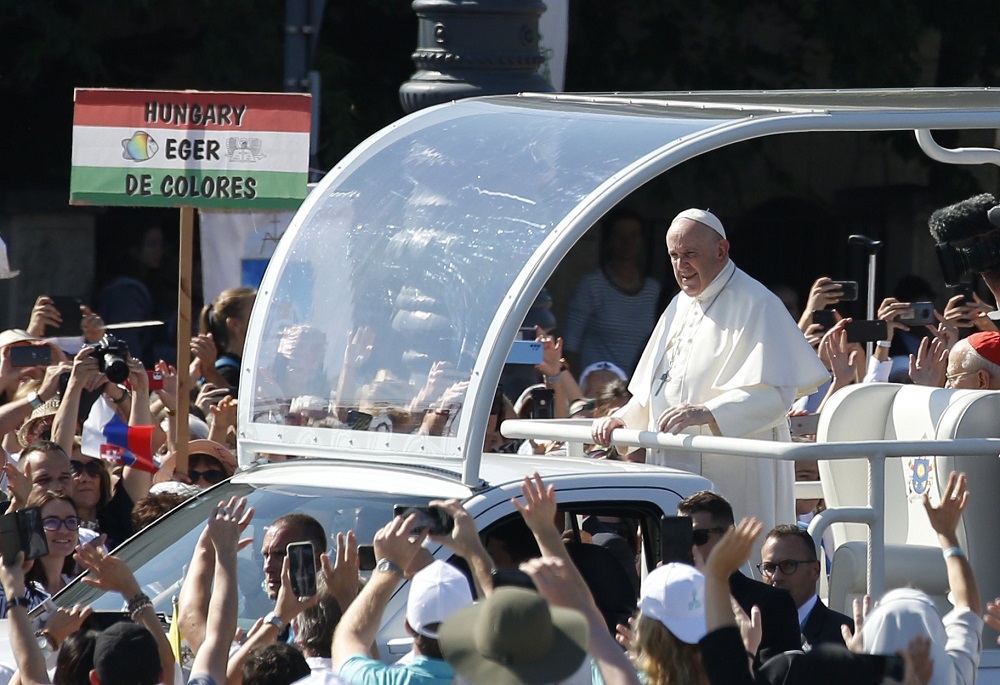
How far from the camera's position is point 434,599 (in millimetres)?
4672

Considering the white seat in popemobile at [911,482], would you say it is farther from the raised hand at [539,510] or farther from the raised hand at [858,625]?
the raised hand at [539,510]

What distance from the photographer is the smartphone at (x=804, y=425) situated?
7945 mm

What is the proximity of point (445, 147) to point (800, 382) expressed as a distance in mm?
1460

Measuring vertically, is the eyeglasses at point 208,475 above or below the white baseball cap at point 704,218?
below

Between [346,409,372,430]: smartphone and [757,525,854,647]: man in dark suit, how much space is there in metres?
1.37

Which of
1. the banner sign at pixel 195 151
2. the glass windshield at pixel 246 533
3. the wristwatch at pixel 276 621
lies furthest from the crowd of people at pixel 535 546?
the banner sign at pixel 195 151

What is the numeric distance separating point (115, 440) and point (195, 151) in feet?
4.37

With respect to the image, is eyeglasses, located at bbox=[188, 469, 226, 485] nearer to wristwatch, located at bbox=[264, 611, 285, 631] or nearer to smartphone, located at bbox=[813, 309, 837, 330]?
smartphone, located at bbox=[813, 309, 837, 330]

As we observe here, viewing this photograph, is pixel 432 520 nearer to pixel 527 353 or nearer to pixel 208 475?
pixel 208 475

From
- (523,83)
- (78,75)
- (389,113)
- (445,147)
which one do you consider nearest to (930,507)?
(445,147)

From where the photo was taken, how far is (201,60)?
1373cm

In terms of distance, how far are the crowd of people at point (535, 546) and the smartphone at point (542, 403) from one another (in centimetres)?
2

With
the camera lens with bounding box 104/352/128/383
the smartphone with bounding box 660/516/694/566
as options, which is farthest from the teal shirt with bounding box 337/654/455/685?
the camera lens with bounding box 104/352/128/383

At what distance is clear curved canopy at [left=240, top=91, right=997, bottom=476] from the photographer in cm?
624
